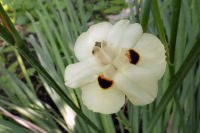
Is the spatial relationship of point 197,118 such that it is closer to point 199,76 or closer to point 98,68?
point 199,76

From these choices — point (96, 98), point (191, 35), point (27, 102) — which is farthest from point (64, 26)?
point (96, 98)

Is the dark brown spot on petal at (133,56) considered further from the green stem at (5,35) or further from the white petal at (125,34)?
the green stem at (5,35)

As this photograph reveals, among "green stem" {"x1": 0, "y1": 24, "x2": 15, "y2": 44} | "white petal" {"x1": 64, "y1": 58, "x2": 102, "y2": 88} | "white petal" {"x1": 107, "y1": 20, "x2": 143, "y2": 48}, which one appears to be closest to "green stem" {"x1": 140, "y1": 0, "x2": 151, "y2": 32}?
"white petal" {"x1": 107, "y1": 20, "x2": 143, "y2": 48}

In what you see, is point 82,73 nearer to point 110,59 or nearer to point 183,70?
point 110,59

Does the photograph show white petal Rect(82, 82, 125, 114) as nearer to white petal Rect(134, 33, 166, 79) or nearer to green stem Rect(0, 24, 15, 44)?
white petal Rect(134, 33, 166, 79)

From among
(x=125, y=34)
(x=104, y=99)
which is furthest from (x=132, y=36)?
(x=104, y=99)

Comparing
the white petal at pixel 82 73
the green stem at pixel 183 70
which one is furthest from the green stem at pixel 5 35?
the green stem at pixel 183 70

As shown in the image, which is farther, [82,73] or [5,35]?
[82,73]

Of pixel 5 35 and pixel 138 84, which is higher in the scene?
pixel 5 35
